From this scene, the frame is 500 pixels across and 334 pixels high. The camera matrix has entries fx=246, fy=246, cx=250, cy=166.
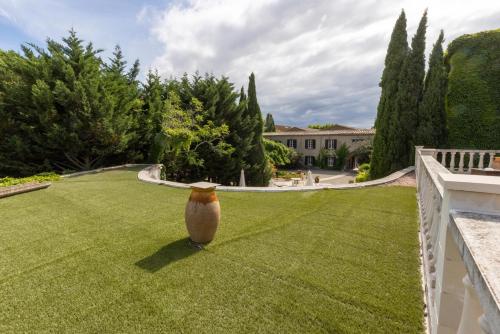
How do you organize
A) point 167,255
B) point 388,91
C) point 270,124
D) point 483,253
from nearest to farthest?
point 483,253 → point 167,255 → point 388,91 → point 270,124

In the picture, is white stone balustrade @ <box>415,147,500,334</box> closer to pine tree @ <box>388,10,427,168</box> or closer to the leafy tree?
pine tree @ <box>388,10,427,168</box>

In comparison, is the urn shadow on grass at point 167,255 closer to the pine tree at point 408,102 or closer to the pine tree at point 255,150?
the pine tree at point 408,102

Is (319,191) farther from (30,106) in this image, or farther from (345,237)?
(30,106)

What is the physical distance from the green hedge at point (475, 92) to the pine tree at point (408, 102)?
140 cm

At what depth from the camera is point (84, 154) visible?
544 inches

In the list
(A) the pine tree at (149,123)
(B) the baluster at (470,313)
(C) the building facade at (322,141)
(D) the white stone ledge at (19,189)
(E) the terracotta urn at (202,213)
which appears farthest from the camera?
(C) the building facade at (322,141)

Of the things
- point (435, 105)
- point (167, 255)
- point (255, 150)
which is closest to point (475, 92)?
point (435, 105)

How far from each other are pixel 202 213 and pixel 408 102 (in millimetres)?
12618

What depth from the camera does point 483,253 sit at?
3.21 feet

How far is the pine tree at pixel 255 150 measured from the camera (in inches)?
717

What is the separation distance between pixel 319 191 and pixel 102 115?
1155cm

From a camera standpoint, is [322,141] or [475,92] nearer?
[475,92]

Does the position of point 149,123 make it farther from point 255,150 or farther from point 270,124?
point 270,124

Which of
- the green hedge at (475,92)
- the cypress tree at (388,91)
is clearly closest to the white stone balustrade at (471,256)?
the cypress tree at (388,91)
